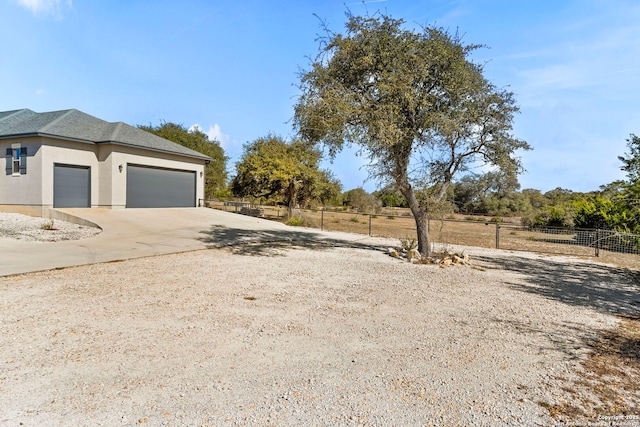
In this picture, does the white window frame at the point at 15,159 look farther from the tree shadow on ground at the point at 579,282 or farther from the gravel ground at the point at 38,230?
the tree shadow on ground at the point at 579,282

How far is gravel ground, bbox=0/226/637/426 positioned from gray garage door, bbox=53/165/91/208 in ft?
41.0

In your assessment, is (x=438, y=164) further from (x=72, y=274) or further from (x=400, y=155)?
(x=72, y=274)

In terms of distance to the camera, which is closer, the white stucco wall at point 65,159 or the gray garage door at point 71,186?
the white stucco wall at point 65,159

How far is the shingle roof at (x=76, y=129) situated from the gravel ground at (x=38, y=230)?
413 cm

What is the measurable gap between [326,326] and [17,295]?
5092 mm

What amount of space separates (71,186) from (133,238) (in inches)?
330

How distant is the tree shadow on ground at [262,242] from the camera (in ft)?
38.5

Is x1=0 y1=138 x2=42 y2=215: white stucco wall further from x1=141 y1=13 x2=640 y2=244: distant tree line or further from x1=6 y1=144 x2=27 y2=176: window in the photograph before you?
x1=141 y1=13 x2=640 y2=244: distant tree line

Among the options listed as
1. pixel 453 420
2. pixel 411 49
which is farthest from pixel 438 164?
pixel 453 420

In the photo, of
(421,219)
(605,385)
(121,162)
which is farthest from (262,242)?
(605,385)

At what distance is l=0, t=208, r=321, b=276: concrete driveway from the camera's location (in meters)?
8.75

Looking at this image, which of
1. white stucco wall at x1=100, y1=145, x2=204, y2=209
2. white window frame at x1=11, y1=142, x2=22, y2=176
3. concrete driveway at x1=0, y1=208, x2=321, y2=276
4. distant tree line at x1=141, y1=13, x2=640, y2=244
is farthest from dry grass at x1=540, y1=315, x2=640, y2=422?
white window frame at x1=11, y1=142, x2=22, y2=176

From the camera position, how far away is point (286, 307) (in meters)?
5.68

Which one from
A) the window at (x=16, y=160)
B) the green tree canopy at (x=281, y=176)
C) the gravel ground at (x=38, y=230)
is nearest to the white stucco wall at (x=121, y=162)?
the window at (x=16, y=160)
